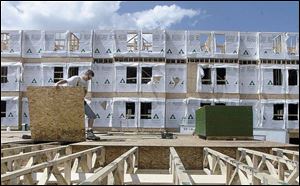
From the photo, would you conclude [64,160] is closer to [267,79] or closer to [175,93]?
[175,93]

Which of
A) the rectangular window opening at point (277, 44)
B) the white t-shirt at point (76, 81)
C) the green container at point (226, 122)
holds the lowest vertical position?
the green container at point (226, 122)

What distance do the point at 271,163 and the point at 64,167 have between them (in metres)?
5.68

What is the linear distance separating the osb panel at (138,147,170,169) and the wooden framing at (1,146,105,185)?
1.16 m

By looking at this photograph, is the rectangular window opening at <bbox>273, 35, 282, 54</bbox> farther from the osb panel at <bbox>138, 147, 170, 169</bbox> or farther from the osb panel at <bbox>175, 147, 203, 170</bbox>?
the osb panel at <bbox>138, 147, 170, 169</bbox>

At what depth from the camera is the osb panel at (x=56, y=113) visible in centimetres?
1408

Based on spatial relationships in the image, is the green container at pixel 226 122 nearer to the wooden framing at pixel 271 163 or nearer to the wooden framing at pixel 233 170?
the wooden framing at pixel 271 163

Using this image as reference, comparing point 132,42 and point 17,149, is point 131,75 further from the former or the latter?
point 17,149

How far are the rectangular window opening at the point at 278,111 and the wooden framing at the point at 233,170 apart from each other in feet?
93.6

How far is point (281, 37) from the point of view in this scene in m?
39.5

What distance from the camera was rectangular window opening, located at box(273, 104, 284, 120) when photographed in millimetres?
39125

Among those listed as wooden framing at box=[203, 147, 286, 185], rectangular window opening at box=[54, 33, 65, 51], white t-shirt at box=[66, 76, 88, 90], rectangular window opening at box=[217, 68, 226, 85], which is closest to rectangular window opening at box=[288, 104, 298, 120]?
rectangular window opening at box=[217, 68, 226, 85]

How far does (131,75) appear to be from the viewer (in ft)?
128

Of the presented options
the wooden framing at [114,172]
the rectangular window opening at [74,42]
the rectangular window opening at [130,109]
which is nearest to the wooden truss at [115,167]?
the wooden framing at [114,172]

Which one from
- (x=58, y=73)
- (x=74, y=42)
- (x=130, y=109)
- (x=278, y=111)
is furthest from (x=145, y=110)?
(x=278, y=111)
